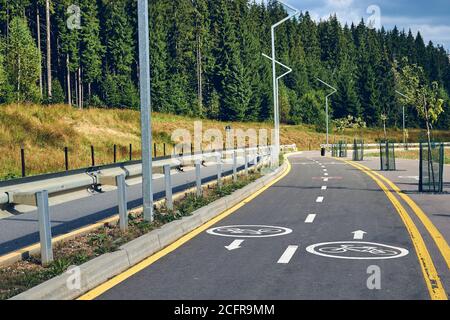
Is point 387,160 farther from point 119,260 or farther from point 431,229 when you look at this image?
point 119,260

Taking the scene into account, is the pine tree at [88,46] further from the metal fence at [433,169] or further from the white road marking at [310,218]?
the white road marking at [310,218]

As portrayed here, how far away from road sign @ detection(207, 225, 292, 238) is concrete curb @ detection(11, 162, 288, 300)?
591mm

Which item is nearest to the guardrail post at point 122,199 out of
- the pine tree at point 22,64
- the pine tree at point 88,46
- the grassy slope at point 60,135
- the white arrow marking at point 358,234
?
the white arrow marking at point 358,234

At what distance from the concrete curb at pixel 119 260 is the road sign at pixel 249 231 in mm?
591

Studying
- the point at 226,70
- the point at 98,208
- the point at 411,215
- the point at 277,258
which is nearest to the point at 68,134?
the point at 98,208

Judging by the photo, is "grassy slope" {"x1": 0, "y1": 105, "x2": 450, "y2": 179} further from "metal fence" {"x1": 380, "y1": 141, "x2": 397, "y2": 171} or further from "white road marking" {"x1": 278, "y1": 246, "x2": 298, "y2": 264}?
"white road marking" {"x1": 278, "y1": 246, "x2": 298, "y2": 264}

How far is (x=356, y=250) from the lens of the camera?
9.62 metres

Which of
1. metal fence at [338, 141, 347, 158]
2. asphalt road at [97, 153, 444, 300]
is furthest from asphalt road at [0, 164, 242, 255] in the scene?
metal fence at [338, 141, 347, 158]

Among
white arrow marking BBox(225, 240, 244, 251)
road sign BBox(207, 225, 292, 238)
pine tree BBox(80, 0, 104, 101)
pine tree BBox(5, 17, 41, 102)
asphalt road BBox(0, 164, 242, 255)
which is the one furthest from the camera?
pine tree BBox(80, 0, 104, 101)

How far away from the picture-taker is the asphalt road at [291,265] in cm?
704

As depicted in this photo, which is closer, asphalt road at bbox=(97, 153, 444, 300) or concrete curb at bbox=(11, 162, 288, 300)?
concrete curb at bbox=(11, 162, 288, 300)

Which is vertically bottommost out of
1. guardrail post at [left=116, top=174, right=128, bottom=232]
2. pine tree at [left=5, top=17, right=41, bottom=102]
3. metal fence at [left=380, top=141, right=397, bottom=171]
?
metal fence at [left=380, top=141, right=397, bottom=171]

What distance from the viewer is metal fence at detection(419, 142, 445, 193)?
18.6m

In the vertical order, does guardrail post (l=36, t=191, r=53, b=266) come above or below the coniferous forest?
below
